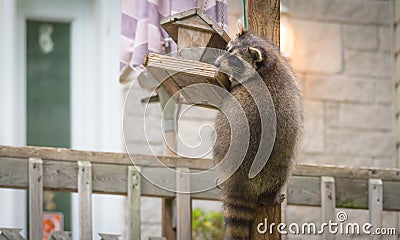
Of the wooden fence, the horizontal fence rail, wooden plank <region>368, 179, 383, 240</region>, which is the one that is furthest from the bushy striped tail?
wooden plank <region>368, 179, 383, 240</region>

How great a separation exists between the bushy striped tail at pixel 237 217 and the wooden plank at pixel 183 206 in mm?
994

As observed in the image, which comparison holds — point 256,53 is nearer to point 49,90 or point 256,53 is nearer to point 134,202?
point 134,202

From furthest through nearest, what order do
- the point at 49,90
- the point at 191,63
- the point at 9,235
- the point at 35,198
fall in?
the point at 49,90 → the point at 35,198 → the point at 9,235 → the point at 191,63

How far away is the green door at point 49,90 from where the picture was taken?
259 inches

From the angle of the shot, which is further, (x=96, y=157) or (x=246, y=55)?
(x=96, y=157)

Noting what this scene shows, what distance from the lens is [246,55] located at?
370cm

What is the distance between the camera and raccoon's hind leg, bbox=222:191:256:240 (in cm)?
373

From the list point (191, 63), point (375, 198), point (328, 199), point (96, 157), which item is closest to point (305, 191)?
point (328, 199)

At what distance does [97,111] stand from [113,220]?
79 centimetres

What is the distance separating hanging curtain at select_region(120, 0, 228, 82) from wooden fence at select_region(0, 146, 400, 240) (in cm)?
53

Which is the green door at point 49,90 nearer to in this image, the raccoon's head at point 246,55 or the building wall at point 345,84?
the building wall at point 345,84

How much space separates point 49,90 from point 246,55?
320cm

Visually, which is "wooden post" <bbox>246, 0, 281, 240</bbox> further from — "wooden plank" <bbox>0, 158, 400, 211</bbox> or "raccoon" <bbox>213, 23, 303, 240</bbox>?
"wooden plank" <bbox>0, 158, 400, 211</bbox>

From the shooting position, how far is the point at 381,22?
6.96m
